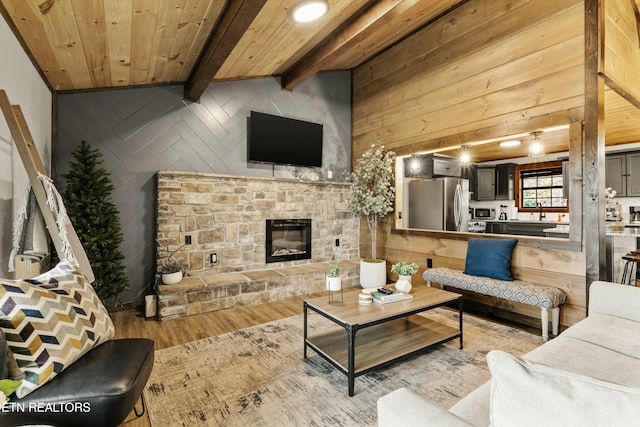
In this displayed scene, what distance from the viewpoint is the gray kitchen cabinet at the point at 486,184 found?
686cm

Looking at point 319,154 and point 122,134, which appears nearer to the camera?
point 122,134

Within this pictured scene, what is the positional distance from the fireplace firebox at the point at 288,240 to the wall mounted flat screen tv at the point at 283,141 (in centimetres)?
90

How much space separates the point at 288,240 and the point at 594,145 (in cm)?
364

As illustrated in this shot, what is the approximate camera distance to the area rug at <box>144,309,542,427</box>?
1.83m

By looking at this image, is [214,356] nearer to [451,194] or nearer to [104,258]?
[104,258]

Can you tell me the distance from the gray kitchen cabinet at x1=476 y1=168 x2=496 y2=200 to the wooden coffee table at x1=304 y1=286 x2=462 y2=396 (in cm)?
493

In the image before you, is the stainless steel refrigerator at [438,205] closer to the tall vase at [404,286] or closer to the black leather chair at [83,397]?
the tall vase at [404,286]

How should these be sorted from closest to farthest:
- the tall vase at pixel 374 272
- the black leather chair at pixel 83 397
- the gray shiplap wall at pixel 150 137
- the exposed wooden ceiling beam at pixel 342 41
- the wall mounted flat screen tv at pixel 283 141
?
the black leather chair at pixel 83 397 → the exposed wooden ceiling beam at pixel 342 41 → the gray shiplap wall at pixel 150 137 → the tall vase at pixel 374 272 → the wall mounted flat screen tv at pixel 283 141

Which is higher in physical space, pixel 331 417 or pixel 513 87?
pixel 513 87

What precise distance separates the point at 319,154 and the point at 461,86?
219 cm

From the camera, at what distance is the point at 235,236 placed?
13.9 feet

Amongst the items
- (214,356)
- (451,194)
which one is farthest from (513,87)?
(214,356)

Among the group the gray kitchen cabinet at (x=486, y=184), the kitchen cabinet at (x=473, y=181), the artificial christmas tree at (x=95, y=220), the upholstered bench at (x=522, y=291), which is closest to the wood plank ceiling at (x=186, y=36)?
the artificial christmas tree at (x=95, y=220)

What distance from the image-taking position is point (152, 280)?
380 centimetres
